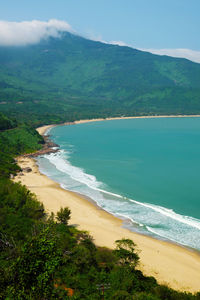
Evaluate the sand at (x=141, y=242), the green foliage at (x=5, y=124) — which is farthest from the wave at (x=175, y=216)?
the green foliage at (x=5, y=124)

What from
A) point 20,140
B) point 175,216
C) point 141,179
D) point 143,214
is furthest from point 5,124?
point 175,216

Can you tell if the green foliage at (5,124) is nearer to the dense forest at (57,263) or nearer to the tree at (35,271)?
the dense forest at (57,263)

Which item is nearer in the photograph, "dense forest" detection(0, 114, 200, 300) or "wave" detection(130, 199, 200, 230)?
"dense forest" detection(0, 114, 200, 300)

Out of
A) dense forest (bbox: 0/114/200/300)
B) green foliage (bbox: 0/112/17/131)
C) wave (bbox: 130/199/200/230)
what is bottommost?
wave (bbox: 130/199/200/230)

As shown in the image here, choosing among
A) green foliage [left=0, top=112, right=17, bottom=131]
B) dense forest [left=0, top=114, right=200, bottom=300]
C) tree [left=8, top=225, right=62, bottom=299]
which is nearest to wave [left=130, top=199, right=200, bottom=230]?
dense forest [left=0, top=114, right=200, bottom=300]

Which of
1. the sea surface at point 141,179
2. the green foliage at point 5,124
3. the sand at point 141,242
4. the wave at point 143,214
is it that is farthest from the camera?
the green foliage at point 5,124

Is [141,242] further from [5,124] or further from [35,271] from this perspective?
[5,124]

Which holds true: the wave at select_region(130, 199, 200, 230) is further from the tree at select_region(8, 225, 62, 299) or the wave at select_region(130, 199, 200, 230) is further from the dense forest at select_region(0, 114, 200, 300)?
the tree at select_region(8, 225, 62, 299)
